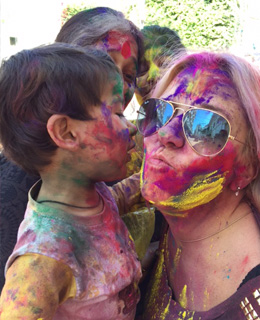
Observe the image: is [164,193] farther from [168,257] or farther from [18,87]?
[18,87]

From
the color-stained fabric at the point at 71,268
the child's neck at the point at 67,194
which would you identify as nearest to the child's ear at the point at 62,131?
the child's neck at the point at 67,194

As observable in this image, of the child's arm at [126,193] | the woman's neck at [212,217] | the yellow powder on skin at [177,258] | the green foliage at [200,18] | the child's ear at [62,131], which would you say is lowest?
the green foliage at [200,18]

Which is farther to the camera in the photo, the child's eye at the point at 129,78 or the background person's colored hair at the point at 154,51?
the background person's colored hair at the point at 154,51

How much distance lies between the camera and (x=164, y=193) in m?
1.54

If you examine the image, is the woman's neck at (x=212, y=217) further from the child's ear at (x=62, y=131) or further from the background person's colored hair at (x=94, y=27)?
the background person's colored hair at (x=94, y=27)

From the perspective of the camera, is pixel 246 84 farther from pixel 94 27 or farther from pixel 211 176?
pixel 94 27

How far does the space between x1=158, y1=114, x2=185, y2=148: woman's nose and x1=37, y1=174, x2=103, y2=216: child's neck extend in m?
0.39

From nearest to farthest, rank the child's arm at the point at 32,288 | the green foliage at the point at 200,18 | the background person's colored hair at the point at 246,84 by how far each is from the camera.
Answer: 1. the child's arm at the point at 32,288
2. the background person's colored hair at the point at 246,84
3. the green foliage at the point at 200,18

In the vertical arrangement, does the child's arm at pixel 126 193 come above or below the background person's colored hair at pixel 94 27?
below

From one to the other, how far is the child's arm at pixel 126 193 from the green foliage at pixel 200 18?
30.8 ft

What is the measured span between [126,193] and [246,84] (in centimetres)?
91

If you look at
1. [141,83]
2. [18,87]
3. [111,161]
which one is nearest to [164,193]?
[111,161]

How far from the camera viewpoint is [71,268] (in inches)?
53.3

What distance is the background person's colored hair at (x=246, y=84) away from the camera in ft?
4.83
